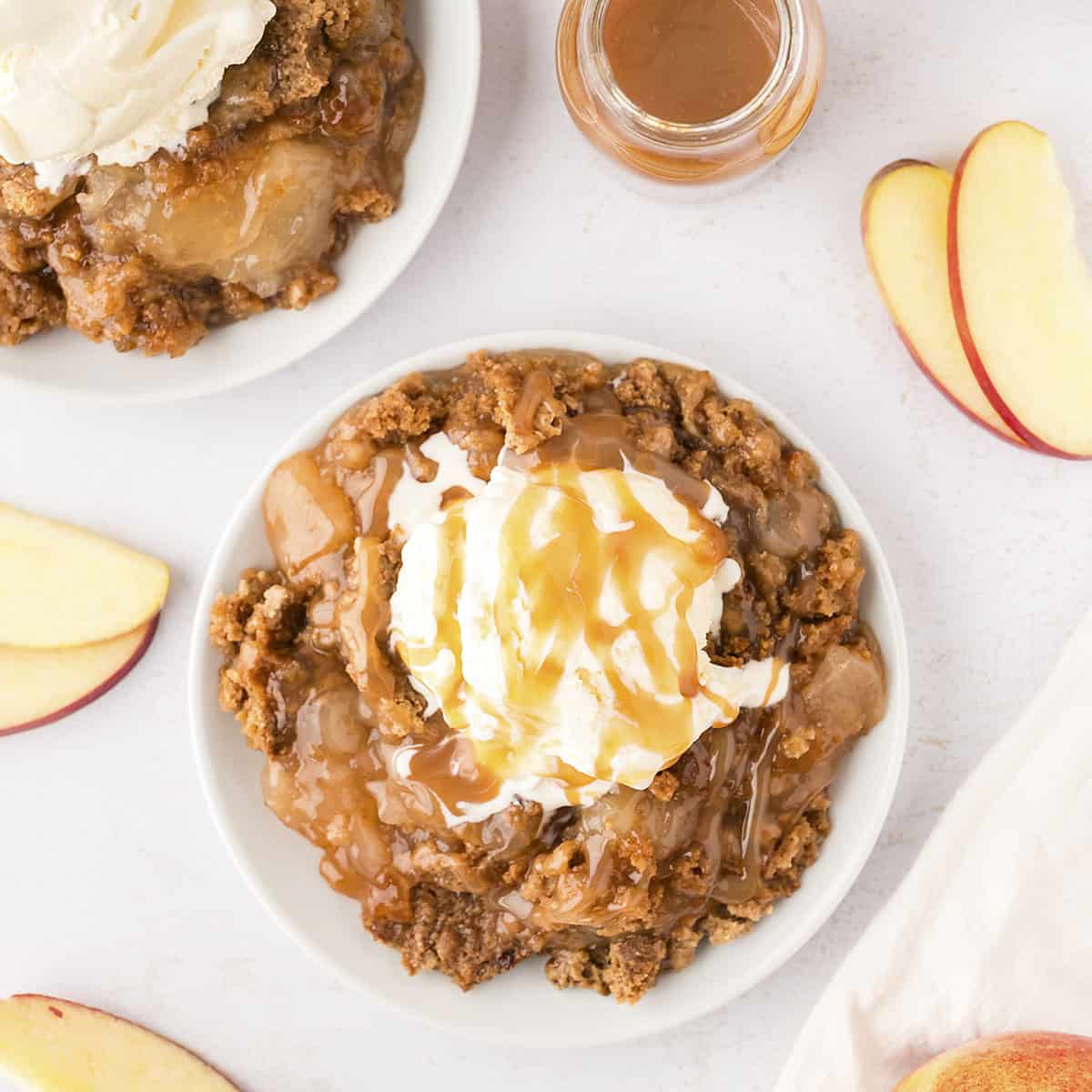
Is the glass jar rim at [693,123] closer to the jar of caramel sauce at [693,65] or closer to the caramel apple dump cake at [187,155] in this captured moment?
the jar of caramel sauce at [693,65]

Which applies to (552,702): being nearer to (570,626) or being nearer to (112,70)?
(570,626)

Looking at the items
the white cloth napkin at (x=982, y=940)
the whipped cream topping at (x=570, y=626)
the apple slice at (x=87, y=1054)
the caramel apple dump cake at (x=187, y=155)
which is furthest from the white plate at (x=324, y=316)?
the white cloth napkin at (x=982, y=940)

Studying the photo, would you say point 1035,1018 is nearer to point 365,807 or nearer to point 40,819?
point 365,807

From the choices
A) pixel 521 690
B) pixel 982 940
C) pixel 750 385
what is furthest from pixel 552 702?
pixel 982 940

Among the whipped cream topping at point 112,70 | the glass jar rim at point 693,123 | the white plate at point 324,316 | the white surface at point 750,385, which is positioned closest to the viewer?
the whipped cream topping at point 112,70

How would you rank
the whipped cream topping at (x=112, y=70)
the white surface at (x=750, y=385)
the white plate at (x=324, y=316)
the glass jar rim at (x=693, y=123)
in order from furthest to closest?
the white surface at (x=750, y=385)
the white plate at (x=324, y=316)
the glass jar rim at (x=693, y=123)
the whipped cream topping at (x=112, y=70)

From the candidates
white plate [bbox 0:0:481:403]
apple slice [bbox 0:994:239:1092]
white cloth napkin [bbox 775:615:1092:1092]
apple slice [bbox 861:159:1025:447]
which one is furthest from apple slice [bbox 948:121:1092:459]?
apple slice [bbox 0:994:239:1092]

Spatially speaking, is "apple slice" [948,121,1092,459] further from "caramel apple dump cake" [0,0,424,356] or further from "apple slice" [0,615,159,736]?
"apple slice" [0,615,159,736]
